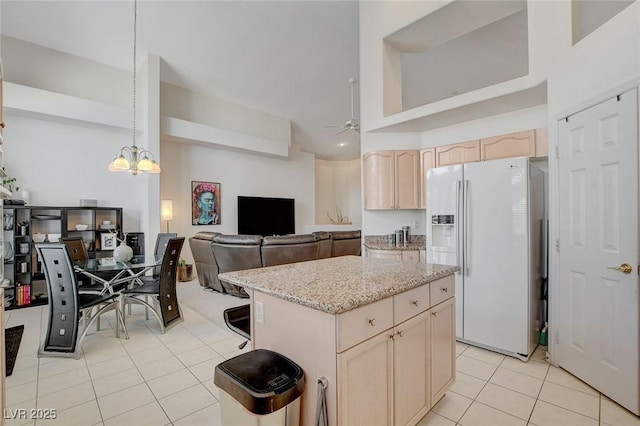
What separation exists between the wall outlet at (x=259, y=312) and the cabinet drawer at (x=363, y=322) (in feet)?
1.81

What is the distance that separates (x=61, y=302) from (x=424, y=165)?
427 centimetres

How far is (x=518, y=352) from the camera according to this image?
8.56 feet

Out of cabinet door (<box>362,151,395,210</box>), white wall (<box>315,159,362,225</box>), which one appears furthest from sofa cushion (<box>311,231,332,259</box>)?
white wall (<box>315,159,362,225</box>)

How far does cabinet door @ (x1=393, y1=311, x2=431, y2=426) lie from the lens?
154 cm

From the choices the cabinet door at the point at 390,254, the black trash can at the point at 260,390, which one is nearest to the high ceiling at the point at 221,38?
the cabinet door at the point at 390,254

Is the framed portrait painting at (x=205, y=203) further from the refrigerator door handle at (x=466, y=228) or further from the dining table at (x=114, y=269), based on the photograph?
the refrigerator door handle at (x=466, y=228)

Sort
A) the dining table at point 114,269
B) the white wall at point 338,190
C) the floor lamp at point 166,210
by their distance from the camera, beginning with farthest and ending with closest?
1. the white wall at point 338,190
2. the floor lamp at point 166,210
3. the dining table at point 114,269

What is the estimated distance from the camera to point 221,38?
4.55m

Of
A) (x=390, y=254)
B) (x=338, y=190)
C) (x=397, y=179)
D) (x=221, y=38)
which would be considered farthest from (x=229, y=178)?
(x=338, y=190)

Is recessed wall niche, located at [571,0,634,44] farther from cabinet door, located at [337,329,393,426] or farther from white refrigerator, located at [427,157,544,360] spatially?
cabinet door, located at [337,329,393,426]

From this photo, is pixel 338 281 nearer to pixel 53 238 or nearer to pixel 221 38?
pixel 221 38

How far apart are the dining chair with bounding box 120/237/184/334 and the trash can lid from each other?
2.27 meters

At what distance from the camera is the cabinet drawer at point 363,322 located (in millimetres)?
1239

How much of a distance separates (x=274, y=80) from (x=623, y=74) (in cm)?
505
